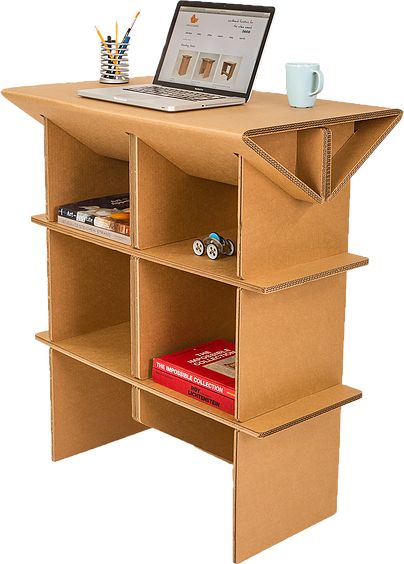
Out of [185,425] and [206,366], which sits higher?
[206,366]

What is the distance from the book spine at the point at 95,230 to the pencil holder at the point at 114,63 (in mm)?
499

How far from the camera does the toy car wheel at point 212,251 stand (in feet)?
10.4

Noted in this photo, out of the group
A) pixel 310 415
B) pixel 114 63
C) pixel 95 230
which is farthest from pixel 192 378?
pixel 114 63

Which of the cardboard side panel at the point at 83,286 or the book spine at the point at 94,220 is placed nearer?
the book spine at the point at 94,220

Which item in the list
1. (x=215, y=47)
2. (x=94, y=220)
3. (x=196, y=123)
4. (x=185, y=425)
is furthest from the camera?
(x=185, y=425)

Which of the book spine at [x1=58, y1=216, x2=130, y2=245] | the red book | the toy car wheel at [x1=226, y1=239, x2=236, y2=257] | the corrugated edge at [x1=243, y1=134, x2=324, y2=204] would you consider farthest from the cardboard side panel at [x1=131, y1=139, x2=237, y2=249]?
the corrugated edge at [x1=243, y1=134, x2=324, y2=204]

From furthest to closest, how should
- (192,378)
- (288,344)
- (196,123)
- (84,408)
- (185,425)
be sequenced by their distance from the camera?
(84,408) → (185,425) → (192,378) → (288,344) → (196,123)

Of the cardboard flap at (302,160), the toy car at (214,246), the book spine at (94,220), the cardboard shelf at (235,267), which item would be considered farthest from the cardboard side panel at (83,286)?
the cardboard flap at (302,160)

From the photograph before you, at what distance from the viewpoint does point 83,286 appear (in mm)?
3826

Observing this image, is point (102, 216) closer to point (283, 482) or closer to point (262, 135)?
point (262, 135)

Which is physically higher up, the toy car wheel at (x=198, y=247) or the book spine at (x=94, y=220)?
the book spine at (x=94, y=220)

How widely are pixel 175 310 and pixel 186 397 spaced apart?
30 centimetres

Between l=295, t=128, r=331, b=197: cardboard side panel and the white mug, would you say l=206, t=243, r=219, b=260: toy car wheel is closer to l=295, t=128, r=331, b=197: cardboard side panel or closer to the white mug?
l=295, t=128, r=331, b=197: cardboard side panel

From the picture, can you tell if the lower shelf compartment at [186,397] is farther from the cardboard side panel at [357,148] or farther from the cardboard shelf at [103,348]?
the cardboard side panel at [357,148]
